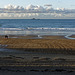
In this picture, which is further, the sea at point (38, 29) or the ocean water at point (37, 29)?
the ocean water at point (37, 29)

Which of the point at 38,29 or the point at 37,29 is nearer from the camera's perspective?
the point at 37,29

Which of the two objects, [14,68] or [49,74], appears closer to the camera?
[49,74]

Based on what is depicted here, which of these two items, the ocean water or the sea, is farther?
the ocean water

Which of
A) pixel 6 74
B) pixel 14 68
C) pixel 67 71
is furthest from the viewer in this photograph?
pixel 14 68

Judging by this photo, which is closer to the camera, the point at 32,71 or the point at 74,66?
→ the point at 32,71

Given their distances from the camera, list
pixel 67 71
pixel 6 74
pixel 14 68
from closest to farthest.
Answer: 1. pixel 6 74
2. pixel 67 71
3. pixel 14 68

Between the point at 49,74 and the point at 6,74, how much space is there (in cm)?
194

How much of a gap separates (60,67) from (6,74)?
3.11 meters

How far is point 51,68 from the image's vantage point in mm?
10969

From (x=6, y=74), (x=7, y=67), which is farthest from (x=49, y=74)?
(x=7, y=67)

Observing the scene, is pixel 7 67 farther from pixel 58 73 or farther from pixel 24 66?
pixel 58 73

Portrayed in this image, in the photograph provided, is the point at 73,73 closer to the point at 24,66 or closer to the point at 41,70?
the point at 41,70

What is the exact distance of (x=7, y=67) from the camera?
11.1 m

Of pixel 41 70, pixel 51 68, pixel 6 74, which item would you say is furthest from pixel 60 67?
pixel 6 74
